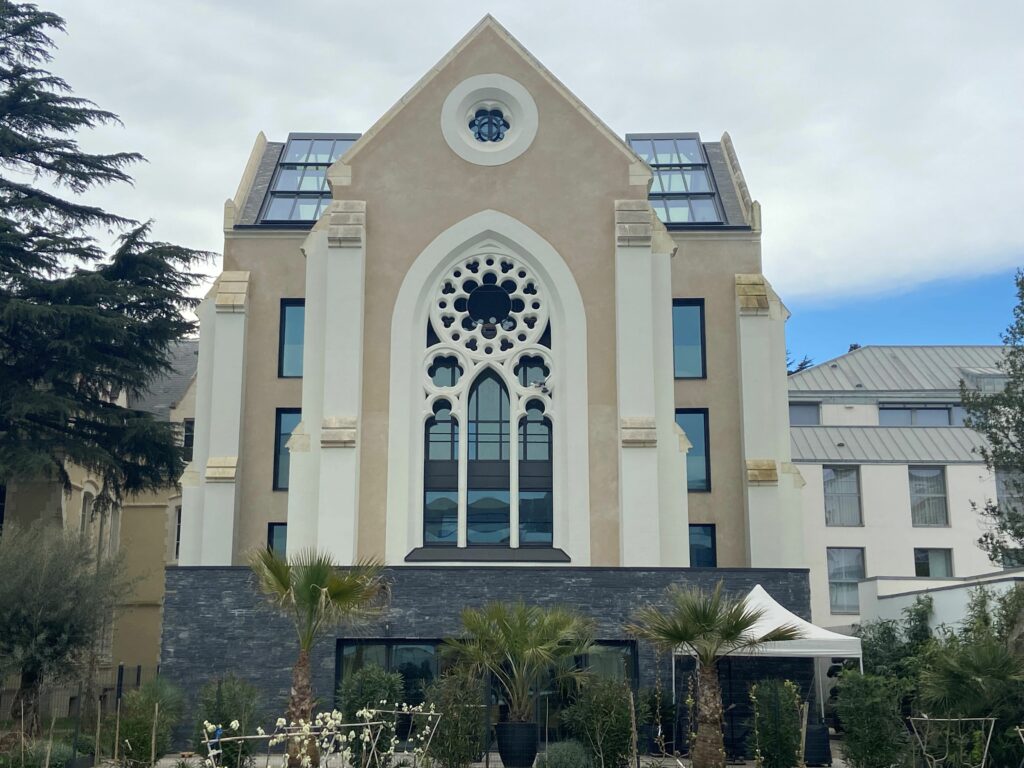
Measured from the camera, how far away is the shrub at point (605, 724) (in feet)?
67.2

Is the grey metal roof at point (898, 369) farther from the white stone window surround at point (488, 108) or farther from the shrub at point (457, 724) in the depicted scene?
the shrub at point (457, 724)

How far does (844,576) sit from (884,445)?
5.13 metres

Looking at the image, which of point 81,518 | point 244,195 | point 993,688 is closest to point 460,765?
point 993,688

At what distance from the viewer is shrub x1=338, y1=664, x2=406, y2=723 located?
22.2 metres

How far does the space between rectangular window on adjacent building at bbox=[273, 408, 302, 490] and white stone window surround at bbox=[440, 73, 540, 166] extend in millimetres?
8407

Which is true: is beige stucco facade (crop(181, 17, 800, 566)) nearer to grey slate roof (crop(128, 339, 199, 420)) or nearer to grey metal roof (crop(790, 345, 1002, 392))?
grey slate roof (crop(128, 339, 199, 420))

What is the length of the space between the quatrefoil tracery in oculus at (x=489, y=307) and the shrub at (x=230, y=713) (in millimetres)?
10647

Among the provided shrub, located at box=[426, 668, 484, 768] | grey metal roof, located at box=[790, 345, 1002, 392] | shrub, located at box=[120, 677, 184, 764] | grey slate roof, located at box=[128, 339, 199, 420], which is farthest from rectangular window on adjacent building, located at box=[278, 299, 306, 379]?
grey metal roof, located at box=[790, 345, 1002, 392]

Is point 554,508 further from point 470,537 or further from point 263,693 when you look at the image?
point 263,693

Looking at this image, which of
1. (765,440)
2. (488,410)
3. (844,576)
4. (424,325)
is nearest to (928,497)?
(844,576)

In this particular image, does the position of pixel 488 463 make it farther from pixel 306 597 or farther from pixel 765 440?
pixel 306 597

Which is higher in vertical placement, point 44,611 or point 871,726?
point 44,611

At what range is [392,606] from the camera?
2589cm

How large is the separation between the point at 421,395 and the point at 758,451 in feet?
29.6
